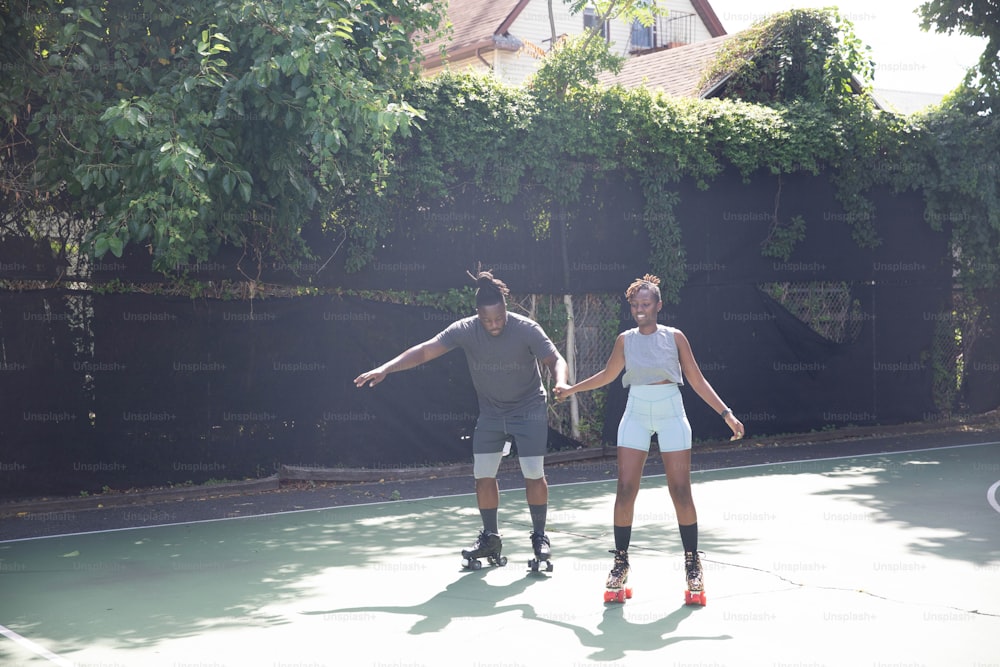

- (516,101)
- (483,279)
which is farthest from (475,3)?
(483,279)

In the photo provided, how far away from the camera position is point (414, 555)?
28.9 feet

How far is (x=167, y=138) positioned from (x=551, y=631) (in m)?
5.67

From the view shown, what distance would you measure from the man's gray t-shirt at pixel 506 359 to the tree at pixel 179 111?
2.53 m

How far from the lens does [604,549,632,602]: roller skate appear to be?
7141mm

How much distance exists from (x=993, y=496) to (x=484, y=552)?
540 centimetres

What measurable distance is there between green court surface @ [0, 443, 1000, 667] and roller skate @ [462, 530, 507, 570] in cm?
10

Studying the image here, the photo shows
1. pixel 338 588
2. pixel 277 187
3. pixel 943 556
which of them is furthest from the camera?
pixel 277 187

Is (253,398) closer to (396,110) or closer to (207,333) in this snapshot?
(207,333)

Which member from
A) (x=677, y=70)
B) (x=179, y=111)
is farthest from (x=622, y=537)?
(x=677, y=70)

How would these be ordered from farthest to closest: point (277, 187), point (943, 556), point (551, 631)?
point (277, 187)
point (943, 556)
point (551, 631)

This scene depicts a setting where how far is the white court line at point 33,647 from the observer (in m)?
6.10

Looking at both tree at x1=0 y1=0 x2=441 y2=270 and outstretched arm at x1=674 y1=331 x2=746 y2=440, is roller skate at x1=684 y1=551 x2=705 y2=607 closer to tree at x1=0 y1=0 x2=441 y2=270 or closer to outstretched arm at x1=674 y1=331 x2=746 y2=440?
outstretched arm at x1=674 y1=331 x2=746 y2=440

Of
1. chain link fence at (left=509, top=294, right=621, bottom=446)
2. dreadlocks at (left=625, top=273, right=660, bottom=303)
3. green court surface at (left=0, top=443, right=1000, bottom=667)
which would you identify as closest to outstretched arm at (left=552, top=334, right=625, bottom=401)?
dreadlocks at (left=625, top=273, right=660, bottom=303)

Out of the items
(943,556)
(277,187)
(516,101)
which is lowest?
(943,556)
